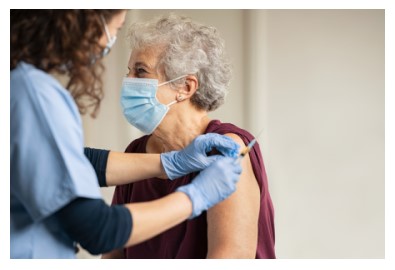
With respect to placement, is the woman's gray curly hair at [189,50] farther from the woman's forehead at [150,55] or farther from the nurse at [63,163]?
the nurse at [63,163]

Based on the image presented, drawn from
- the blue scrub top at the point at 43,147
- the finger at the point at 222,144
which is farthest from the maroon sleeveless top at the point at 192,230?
the blue scrub top at the point at 43,147

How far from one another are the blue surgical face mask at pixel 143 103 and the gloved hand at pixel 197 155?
0.49 ft

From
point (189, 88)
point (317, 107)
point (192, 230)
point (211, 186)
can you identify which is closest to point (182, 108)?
point (189, 88)

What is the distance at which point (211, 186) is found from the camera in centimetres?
126

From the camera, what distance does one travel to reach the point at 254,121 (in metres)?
2.75

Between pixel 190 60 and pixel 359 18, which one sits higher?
pixel 359 18

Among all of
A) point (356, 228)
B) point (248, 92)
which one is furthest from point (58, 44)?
point (356, 228)

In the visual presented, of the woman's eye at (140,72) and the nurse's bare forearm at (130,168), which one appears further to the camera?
the woman's eye at (140,72)

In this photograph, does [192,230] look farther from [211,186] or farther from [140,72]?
[140,72]

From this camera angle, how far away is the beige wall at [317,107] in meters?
2.77

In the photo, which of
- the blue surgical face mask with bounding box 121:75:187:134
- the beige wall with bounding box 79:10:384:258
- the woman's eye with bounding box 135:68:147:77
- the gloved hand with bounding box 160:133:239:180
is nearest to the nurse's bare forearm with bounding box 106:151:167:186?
the gloved hand with bounding box 160:133:239:180

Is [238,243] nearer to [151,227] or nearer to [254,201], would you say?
[254,201]
